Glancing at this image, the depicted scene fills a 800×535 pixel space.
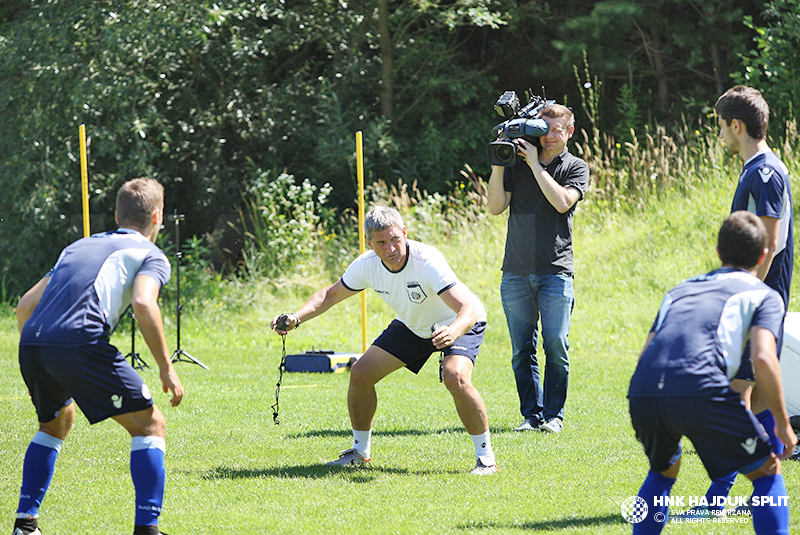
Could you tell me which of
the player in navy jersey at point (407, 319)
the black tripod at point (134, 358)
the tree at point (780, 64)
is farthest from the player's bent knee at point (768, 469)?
the tree at point (780, 64)

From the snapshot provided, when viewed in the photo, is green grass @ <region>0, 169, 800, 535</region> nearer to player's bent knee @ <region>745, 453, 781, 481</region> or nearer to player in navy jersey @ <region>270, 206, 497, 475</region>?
player in navy jersey @ <region>270, 206, 497, 475</region>

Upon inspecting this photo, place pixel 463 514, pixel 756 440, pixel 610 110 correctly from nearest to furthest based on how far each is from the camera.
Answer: pixel 756 440 < pixel 463 514 < pixel 610 110

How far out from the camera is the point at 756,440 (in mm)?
3078

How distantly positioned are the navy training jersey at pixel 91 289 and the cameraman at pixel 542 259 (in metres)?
3.08

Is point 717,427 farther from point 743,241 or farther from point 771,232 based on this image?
point 771,232

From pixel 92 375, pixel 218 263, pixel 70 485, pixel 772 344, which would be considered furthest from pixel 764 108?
pixel 218 263

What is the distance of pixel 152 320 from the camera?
11.4 ft

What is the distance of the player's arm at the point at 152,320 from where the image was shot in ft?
11.4

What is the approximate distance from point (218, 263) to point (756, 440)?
13.4 m

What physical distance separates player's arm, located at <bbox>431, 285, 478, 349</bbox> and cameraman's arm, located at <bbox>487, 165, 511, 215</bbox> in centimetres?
149

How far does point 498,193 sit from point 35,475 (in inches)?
142

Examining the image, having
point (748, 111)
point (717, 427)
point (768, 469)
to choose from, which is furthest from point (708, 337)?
point (748, 111)

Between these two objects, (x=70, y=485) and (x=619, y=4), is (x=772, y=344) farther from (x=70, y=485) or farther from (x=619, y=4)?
(x=619, y=4)

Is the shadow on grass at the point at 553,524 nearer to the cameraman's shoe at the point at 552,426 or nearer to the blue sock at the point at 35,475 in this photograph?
the blue sock at the point at 35,475
